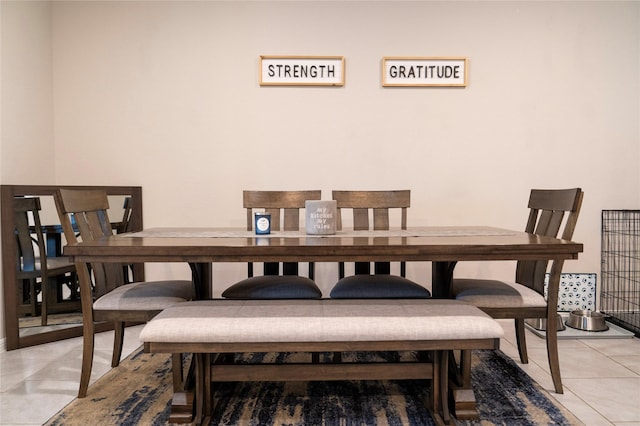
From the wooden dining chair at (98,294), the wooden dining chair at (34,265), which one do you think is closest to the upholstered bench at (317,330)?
the wooden dining chair at (98,294)

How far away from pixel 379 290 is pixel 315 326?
0.76m

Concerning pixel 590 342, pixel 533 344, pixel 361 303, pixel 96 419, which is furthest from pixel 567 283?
pixel 96 419

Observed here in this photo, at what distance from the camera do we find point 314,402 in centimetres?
197

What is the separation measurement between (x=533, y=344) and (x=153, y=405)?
219cm

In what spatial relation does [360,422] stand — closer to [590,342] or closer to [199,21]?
[590,342]

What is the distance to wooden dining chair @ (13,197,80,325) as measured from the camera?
2721 millimetres

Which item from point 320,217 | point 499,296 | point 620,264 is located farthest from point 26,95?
point 620,264

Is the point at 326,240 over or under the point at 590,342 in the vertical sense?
over

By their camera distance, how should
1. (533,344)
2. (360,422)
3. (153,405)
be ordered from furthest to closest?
(533,344) → (153,405) → (360,422)

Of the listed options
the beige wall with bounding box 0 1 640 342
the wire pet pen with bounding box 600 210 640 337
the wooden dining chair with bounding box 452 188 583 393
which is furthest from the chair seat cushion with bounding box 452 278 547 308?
the wire pet pen with bounding box 600 210 640 337

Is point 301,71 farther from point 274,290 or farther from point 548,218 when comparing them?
point 548,218

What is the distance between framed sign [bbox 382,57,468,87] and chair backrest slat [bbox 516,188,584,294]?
49.9 inches

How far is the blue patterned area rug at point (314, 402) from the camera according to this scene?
71.6 inches

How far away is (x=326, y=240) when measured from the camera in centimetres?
181
